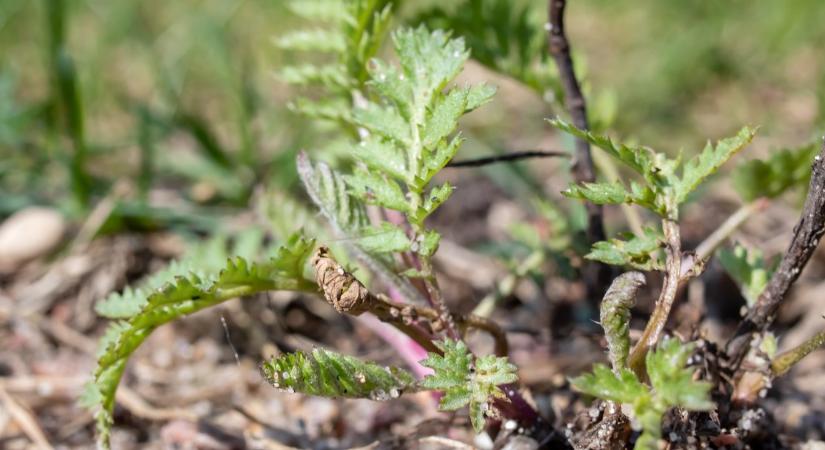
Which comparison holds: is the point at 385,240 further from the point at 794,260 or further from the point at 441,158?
the point at 794,260

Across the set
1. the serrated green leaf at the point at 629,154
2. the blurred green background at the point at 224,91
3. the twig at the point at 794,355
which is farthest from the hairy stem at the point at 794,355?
the blurred green background at the point at 224,91

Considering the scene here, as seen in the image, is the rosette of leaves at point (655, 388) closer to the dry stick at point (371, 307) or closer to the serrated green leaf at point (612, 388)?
the serrated green leaf at point (612, 388)

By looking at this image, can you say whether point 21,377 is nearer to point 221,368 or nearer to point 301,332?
point 221,368

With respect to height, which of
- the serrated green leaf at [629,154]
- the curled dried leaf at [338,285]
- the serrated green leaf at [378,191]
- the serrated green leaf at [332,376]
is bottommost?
the serrated green leaf at [332,376]

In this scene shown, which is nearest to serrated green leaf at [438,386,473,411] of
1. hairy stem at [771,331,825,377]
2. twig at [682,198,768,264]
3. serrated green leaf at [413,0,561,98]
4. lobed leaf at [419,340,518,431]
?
lobed leaf at [419,340,518,431]

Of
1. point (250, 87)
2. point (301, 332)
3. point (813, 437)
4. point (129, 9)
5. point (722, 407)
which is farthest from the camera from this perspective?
point (129, 9)

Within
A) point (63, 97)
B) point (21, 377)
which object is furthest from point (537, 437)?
point (63, 97)

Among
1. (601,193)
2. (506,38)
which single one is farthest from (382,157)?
(506,38)
